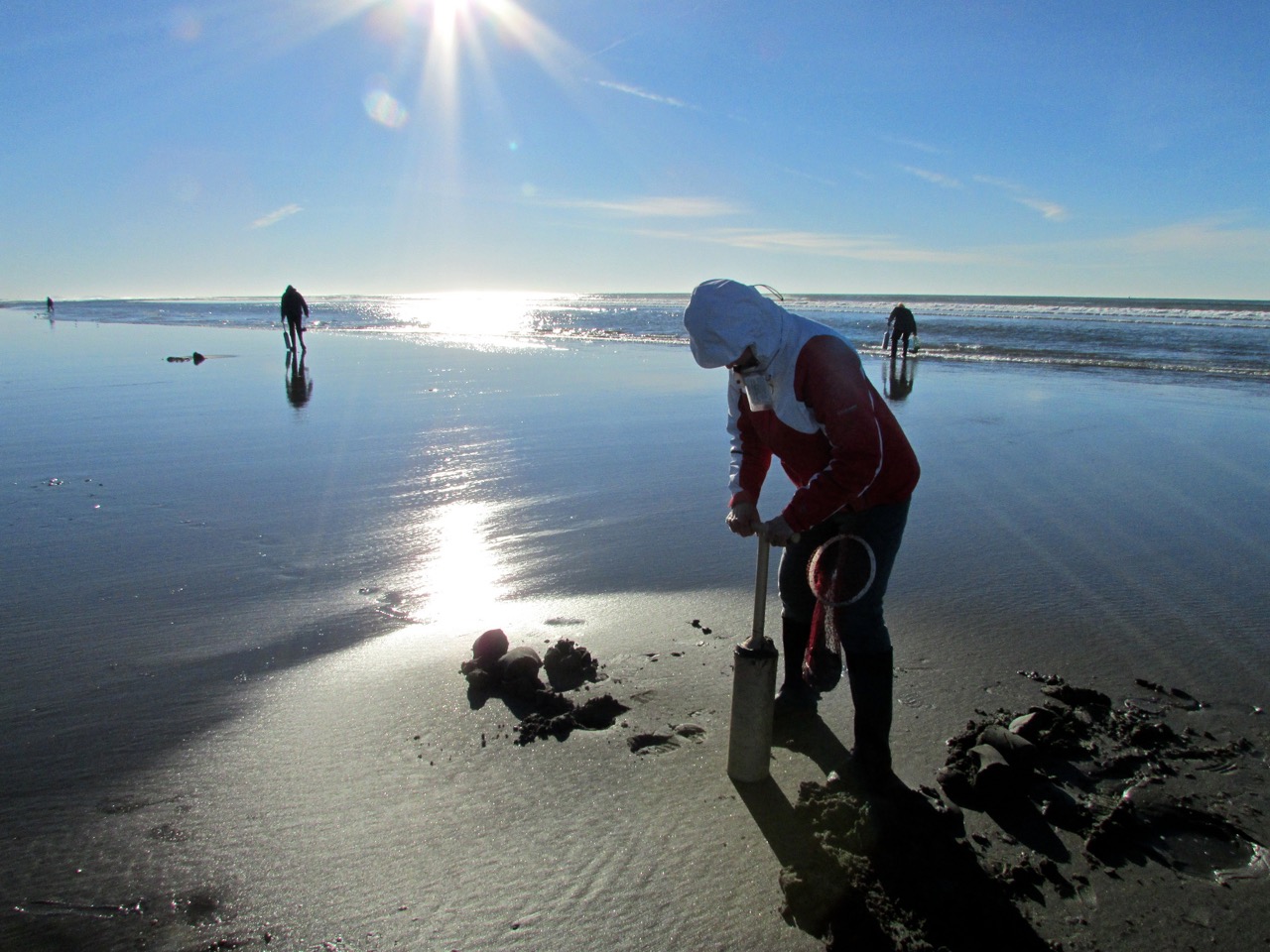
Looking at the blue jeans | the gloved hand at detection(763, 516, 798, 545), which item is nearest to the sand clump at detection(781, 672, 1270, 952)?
the blue jeans

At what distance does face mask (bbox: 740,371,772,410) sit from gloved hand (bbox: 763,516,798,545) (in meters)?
0.40

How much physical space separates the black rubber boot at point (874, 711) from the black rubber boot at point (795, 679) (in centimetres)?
43

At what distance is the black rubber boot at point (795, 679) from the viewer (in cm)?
327

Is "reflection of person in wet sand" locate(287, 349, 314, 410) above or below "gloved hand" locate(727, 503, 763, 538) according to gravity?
below

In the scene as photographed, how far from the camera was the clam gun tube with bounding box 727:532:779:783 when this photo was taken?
8.89ft

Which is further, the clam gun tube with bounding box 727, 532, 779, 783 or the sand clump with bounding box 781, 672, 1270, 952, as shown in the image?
the clam gun tube with bounding box 727, 532, 779, 783

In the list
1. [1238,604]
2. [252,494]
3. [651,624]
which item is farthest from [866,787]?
[252,494]

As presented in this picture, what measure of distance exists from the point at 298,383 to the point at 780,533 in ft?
42.6

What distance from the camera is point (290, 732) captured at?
313cm

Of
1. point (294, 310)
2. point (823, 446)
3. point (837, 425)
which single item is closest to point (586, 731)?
point (823, 446)

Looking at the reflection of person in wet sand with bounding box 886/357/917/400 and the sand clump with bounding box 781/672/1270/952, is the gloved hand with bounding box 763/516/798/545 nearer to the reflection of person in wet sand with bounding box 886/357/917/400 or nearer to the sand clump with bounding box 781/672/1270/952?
the sand clump with bounding box 781/672/1270/952

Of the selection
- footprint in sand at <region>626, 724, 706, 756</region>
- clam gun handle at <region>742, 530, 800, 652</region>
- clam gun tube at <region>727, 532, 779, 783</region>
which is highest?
clam gun handle at <region>742, 530, 800, 652</region>

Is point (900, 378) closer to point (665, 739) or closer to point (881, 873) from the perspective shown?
point (665, 739)

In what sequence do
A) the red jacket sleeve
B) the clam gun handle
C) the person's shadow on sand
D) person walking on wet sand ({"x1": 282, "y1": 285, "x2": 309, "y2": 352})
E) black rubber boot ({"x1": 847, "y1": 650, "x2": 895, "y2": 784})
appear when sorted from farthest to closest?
person walking on wet sand ({"x1": 282, "y1": 285, "x2": 309, "y2": 352}), black rubber boot ({"x1": 847, "y1": 650, "x2": 895, "y2": 784}), the clam gun handle, the red jacket sleeve, the person's shadow on sand
